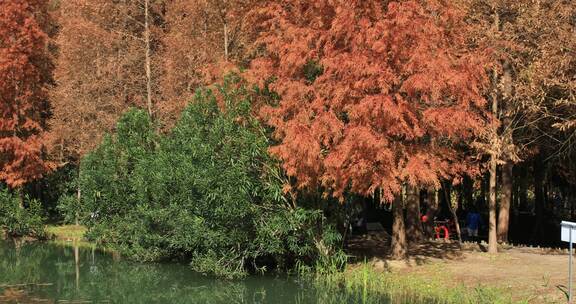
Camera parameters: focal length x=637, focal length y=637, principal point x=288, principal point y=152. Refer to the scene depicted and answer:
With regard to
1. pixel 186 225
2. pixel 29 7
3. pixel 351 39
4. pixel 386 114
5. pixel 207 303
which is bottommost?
pixel 207 303

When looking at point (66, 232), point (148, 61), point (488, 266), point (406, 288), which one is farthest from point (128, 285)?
point (66, 232)

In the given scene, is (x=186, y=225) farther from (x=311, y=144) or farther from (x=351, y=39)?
(x=351, y=39)

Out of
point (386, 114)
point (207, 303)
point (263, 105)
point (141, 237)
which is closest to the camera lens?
point (386, 114)

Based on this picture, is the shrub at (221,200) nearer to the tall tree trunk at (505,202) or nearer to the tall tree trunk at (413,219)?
the tall tree trunk at (413,219)

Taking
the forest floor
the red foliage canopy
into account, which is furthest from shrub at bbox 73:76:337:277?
the forest floor

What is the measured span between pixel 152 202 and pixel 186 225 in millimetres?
3579

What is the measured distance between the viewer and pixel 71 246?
30.0m

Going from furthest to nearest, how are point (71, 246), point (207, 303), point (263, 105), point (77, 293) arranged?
point (71, 246) < point (263, 105) < point (77, 293) < point (207, 303)

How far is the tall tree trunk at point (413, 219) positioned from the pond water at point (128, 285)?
17.7 ft

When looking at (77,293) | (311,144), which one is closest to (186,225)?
(77,293)

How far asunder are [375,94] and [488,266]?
5.99 meters

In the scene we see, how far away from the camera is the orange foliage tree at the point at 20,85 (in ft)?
106

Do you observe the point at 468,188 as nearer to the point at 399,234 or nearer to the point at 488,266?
the point at 399,234

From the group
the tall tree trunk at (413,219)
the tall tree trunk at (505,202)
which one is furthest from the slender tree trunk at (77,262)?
the tall tree trunk at (505,202)
